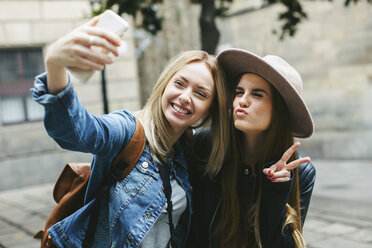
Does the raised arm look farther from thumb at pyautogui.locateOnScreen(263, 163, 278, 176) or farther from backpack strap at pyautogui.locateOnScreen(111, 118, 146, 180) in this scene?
thumb at pyautogui.locateOnScreen(263, 163, 278, 176)

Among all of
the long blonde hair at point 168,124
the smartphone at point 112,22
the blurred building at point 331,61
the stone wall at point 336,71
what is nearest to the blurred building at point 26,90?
the blurred building at point 331,61

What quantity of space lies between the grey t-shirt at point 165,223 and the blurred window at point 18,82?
286 inches

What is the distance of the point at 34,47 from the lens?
862cm

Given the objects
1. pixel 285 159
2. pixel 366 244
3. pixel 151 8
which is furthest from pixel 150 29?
pixel 285 159

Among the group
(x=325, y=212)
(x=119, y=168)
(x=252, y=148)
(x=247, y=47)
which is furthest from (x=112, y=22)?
(x=247, y=47)

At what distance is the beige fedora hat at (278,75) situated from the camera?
86.0 inches

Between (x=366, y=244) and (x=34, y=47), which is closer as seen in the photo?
(x=366, y=244)

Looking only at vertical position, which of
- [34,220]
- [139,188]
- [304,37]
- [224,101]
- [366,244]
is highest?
[224,101]

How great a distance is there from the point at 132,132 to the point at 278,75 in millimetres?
820

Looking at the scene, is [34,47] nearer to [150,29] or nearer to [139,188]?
[150,29]

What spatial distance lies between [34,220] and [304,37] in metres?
8.07

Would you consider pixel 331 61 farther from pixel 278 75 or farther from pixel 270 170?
pixel 270 170

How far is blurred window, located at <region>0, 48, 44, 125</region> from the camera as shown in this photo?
8.44 meters

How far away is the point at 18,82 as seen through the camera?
8609 millimetres
